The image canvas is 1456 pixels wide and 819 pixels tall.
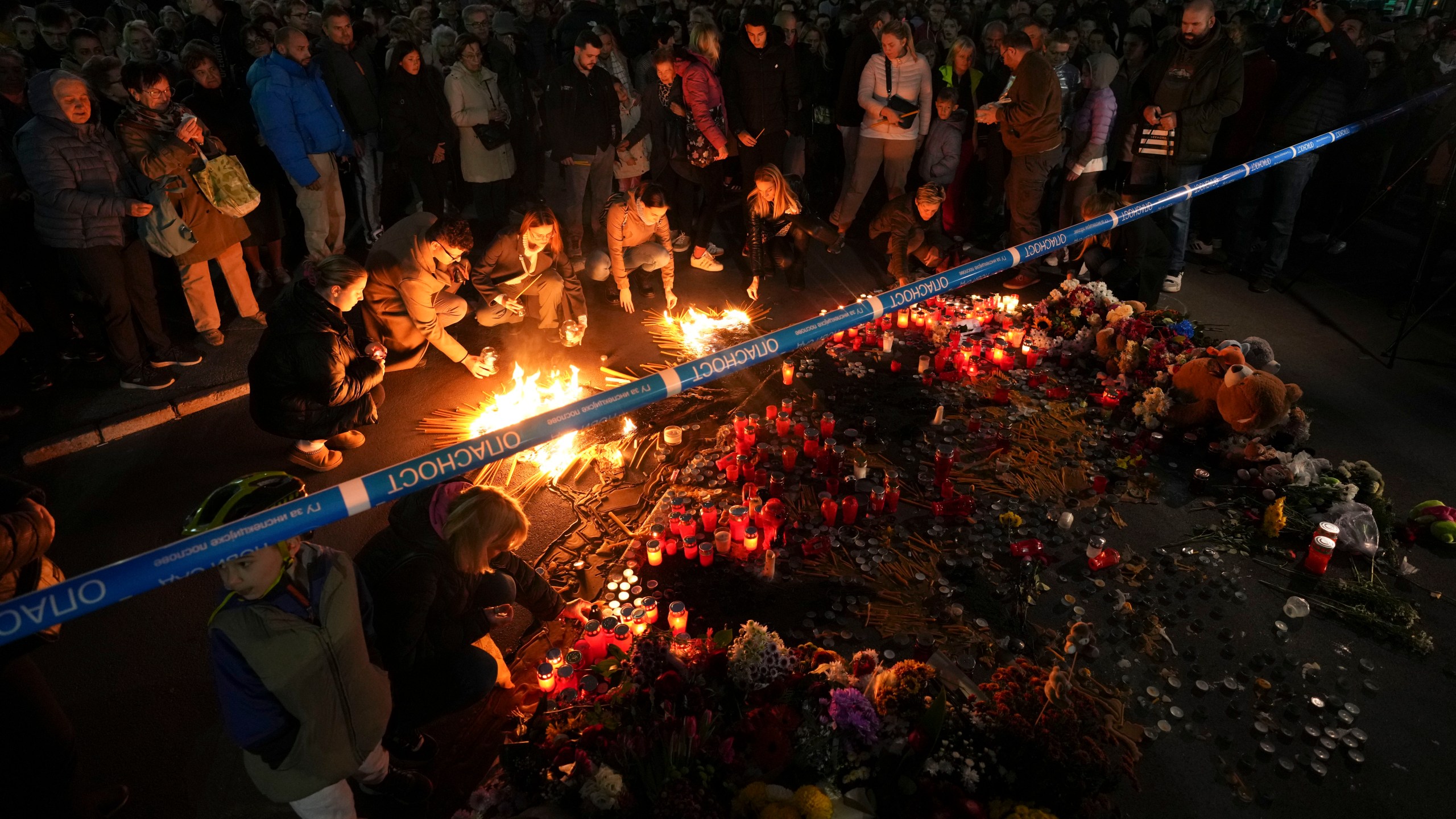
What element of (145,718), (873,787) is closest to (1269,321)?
(873,787)

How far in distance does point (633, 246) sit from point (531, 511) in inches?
133

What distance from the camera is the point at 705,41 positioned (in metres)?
8.09

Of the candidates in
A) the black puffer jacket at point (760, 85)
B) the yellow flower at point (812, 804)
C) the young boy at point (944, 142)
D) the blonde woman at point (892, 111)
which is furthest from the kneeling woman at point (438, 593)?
the young boy at point (944, 142)

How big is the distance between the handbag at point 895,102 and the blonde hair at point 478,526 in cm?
650

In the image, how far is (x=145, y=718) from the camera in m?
3.85

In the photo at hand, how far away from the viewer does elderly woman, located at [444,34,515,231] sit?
7797 mm

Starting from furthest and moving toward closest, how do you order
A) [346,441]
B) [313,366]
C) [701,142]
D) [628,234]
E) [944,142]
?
1. [944,142]
2. [701,142]
3. [628,234]
4. [346,441]
5. [313,366]

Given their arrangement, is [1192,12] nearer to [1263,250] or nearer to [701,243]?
[1263,250]

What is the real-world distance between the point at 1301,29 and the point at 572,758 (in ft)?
37.3

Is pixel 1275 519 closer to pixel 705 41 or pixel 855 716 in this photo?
pixel 855 716

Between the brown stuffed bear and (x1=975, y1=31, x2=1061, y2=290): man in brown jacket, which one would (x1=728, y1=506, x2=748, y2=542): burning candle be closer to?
the brown stuffed bear

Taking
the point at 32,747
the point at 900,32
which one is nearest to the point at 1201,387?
the point at 900,32

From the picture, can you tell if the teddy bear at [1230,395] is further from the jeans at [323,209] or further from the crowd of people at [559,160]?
the jeans at [323,209]

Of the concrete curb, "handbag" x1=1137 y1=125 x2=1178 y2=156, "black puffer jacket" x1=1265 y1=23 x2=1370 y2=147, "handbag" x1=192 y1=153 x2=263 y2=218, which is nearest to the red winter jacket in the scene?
"handbag" x1=192 y1=153 x2=263 y2=218
